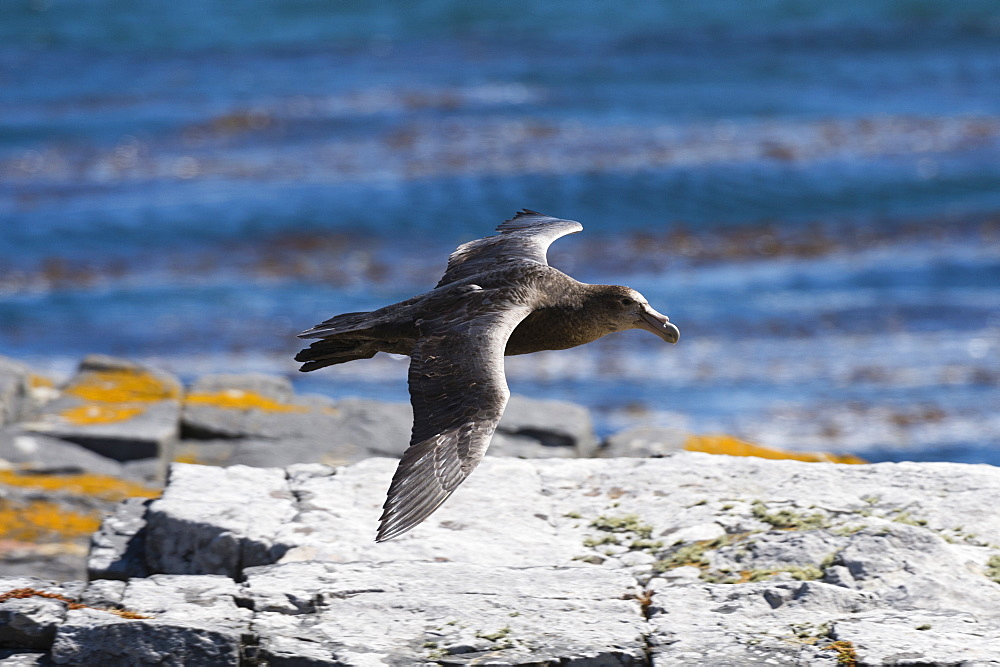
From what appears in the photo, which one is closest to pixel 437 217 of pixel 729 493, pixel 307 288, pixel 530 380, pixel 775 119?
pixel 307 288

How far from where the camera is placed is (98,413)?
6.05 metres

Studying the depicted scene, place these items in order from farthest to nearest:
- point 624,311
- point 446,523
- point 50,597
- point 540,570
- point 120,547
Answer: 1. point 624,311
2. point 120,547
3. point 446,523
4. point 540,570
5. point 50,597

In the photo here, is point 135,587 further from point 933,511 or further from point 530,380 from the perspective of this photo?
point 530,380

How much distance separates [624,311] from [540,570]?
1189 mm

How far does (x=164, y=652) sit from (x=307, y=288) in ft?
25.0

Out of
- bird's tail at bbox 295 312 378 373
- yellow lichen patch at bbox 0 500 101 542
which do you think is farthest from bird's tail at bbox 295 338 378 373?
yellow lichen patch at bbox 0 500 101 542

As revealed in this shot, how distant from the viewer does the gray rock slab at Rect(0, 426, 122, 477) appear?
5.46 m

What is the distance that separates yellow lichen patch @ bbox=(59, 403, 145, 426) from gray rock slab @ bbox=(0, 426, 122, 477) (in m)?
0.24

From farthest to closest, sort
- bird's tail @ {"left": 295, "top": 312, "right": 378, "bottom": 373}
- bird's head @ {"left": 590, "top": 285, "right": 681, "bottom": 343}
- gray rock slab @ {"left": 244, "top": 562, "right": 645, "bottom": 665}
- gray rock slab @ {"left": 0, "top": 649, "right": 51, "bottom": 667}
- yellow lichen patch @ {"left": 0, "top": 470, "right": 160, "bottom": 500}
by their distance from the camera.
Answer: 1. yellow lichen patch @ {"left": 0, "top": 470, "right": 160, "bottom": 500}
2. bird's head @ {"left": 590, "top": 285, "right": 681, "bottom": 343}
3. bird's tail @ {"left": 295, "top": 312, "right": 378, "bottom": 373}
4. gray rock slab @ {"left": 0, "top": 649, "right": 51, "bottom": 667}
5. gray rock slab @ {"left": 244, "top": 562, "right": 645, "bottom": 665}

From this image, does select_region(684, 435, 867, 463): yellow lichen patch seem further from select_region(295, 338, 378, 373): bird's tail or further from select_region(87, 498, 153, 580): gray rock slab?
select_region(87, 498, 153, 580): gray rock slab

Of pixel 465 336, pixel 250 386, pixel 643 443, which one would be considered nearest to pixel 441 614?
pixel 465 336

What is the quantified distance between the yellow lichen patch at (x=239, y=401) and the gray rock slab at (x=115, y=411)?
12 centimetres

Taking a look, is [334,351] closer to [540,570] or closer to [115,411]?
[540,570]

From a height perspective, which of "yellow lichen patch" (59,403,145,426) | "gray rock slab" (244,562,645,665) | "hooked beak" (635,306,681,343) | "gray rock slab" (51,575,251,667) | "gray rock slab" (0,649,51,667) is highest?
"hooked beak" (635,306,681,343)
